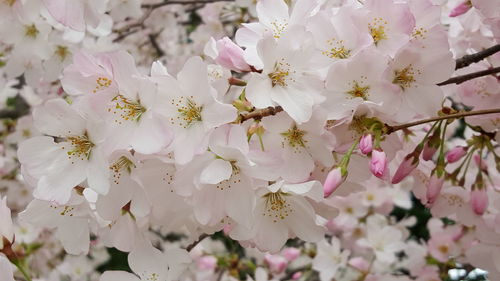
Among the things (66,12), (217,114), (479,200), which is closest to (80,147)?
(217,114)

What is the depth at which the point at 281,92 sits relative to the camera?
110cm

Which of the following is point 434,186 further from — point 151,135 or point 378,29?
point 151,135

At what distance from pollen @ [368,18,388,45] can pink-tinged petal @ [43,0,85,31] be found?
0.63 metres

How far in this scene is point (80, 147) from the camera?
1.11m

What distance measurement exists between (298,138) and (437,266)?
5.04 feet

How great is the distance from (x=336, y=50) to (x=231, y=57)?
0.21 m

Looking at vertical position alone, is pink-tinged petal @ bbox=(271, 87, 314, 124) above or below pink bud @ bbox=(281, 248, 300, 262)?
above

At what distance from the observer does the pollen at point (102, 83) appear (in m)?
1.08

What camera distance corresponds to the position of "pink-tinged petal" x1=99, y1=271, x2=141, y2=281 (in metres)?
1.18

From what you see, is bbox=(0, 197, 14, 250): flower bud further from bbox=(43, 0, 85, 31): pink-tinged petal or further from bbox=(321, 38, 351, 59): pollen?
bbox=(321, 38, 351, 59): pollen

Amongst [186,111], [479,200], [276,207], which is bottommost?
[479,200]

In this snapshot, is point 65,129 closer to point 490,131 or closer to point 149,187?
point 149,187

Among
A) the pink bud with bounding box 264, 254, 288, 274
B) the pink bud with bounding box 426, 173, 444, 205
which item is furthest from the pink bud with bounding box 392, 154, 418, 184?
the pink bud with bounding box 264, 254, 288, 274

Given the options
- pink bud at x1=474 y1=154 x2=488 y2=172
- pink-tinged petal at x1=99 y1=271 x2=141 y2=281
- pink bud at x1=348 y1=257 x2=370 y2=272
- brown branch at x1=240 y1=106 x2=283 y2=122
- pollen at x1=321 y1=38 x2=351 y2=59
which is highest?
Result: pollen at x1=321 y1=38 x2=351 y2=59
